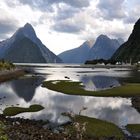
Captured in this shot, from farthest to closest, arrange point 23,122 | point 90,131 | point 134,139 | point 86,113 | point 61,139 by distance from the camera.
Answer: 1. point 86,113
2. point 23,122
3. point 90,131
4. point 134,139
5. point 61,139

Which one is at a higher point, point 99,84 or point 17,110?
point 17,110

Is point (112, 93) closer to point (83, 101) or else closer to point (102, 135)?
point (83, 101)

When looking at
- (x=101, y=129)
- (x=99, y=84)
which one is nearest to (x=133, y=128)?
(x=101, y=129)

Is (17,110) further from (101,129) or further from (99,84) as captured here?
(99,84)

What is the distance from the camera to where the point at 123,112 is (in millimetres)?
54312

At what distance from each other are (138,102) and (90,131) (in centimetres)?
2622

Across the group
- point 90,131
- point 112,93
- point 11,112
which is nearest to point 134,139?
point 90,131

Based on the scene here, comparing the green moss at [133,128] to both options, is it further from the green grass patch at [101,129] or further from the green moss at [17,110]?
the green moss at [17,110]

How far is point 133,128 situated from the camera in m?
41.7

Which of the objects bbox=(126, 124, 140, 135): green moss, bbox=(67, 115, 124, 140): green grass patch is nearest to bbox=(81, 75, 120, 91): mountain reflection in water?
bbox=(67, 115, 124, 140): green grass patch

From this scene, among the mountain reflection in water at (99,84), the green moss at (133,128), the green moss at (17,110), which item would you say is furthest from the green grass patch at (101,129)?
the mountain reflection in water at (99,84)

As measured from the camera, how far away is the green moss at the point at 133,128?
132 feet

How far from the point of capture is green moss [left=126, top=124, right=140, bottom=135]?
4016 centimetres

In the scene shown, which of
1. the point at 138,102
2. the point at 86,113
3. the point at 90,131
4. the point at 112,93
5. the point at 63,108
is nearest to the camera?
the point at 90,131
